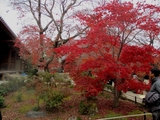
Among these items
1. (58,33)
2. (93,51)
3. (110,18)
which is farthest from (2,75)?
(110,18)

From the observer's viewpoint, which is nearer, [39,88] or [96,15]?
[96,15]

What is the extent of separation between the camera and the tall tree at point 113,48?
260 inches

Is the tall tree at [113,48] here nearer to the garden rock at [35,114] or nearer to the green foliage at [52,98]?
the green foliage at [52,98]

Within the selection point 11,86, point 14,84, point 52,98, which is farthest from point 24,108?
point 14,84

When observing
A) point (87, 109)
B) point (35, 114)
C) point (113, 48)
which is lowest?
point (35, 114)

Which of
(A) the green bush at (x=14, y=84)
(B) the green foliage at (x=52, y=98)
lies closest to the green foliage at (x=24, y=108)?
(B) the green foliage at (x=52, y=98)

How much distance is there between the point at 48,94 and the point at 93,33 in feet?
11.3

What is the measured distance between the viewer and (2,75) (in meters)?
15.8

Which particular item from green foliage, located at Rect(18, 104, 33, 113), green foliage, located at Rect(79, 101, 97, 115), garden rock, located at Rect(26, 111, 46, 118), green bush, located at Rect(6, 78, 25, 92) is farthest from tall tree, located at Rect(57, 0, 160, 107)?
green bush, located at Rect(6, 78, 25, 92)

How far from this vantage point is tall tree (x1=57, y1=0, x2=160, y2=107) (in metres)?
6.61

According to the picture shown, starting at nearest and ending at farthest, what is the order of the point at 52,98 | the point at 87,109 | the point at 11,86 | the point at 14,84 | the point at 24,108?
the point at 87,109 → the point at 52,98 → the point at 24,108 → the point at 11,86 → the point at 14,84

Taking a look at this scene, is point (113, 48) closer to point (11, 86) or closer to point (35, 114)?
point (35, 114)

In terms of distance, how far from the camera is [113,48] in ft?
24.2

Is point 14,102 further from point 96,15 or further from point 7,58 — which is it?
point 7,58
